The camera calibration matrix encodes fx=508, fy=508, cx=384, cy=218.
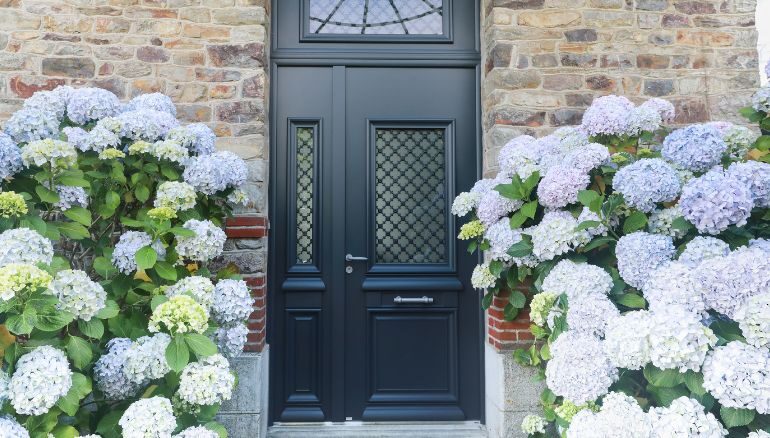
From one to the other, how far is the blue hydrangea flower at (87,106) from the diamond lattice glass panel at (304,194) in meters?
1.19

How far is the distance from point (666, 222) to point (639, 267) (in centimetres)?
31

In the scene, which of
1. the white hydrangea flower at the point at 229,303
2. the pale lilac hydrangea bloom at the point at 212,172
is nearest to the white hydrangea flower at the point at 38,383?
the white hydrangea flower at the point at 229,303

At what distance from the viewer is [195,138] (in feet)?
8.29

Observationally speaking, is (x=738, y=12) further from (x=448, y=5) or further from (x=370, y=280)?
(x=370, y=280)

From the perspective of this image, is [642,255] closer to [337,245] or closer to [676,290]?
[676,290]

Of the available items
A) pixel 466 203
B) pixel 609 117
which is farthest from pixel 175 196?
pixel 609 117

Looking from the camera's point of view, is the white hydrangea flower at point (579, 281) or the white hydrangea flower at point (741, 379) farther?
the white hydrangea flower at point (579, 281)

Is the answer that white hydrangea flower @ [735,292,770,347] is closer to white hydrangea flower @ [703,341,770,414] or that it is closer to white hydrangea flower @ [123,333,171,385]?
white hydrangea flower @ [703,341,770,414]

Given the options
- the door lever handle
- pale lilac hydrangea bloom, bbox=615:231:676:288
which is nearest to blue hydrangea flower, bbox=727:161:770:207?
pale lilac hydrangea bloom, bbox=615:231:676:288

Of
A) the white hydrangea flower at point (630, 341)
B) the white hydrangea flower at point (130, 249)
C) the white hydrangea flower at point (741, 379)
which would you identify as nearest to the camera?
the white hydrangea flower at point (741, 379)

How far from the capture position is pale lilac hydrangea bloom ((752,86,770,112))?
2.16 meters

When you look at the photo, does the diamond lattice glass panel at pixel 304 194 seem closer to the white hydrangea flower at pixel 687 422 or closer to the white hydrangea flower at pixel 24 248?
the white hydrangea flower at pixel 24 248

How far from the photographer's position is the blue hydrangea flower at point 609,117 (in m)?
2.51

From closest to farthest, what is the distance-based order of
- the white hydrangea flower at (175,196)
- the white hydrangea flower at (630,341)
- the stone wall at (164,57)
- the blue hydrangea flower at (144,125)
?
the white hydrangea flower at (630,341) → the white hydrangea flower at (175,196) → the blue hydrangea flower at (144,125) → the stone wall at (164,57)
